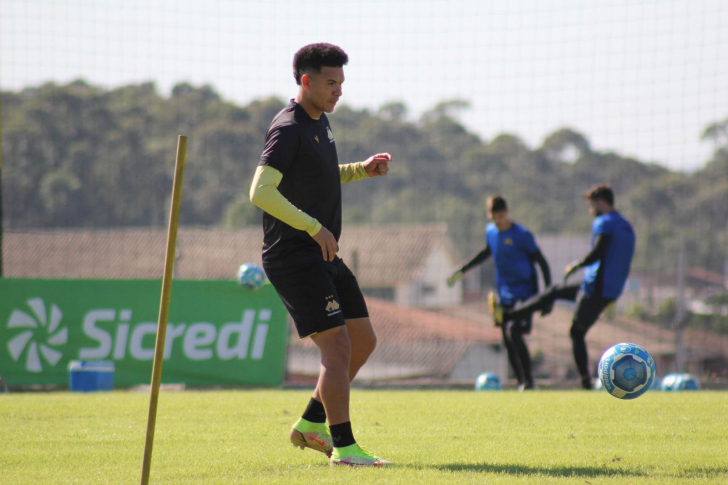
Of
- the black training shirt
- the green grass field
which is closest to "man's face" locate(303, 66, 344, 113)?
the black training shirt

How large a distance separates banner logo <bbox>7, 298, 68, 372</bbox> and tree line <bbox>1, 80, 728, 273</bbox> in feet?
53.9

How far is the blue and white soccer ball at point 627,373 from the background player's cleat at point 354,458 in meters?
2.66

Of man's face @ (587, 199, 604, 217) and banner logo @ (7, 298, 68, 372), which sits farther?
banner logo @ (7, 298, 68, 372)

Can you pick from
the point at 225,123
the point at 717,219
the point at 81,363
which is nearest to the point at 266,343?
the point at 81,363

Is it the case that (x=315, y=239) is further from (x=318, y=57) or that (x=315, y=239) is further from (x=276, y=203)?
(x=318, y=57)

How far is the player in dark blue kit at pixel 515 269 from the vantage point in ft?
35.9

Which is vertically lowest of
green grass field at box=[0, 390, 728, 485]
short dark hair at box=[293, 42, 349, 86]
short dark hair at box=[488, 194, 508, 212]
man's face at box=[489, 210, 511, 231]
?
green grass field at box=[0, 390, 728, 485]

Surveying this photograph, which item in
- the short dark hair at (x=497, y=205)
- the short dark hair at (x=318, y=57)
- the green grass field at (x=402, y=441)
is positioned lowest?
the green grass field at (x=402, y=441)

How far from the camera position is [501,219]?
433 inches

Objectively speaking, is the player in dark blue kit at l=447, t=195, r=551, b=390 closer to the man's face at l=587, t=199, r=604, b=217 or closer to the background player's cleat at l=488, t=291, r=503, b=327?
the background player's cleat at l=488, t=291, r=503, b=327

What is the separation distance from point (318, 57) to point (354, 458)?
217cm

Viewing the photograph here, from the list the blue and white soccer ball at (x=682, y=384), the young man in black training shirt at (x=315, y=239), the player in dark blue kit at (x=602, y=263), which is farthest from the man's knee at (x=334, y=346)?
the blue and white soccer ball at (x=682, y=384)

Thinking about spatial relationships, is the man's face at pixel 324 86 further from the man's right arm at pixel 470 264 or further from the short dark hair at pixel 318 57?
the man's right arm at pixel 470 264

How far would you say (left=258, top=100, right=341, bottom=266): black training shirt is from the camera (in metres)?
5.04
